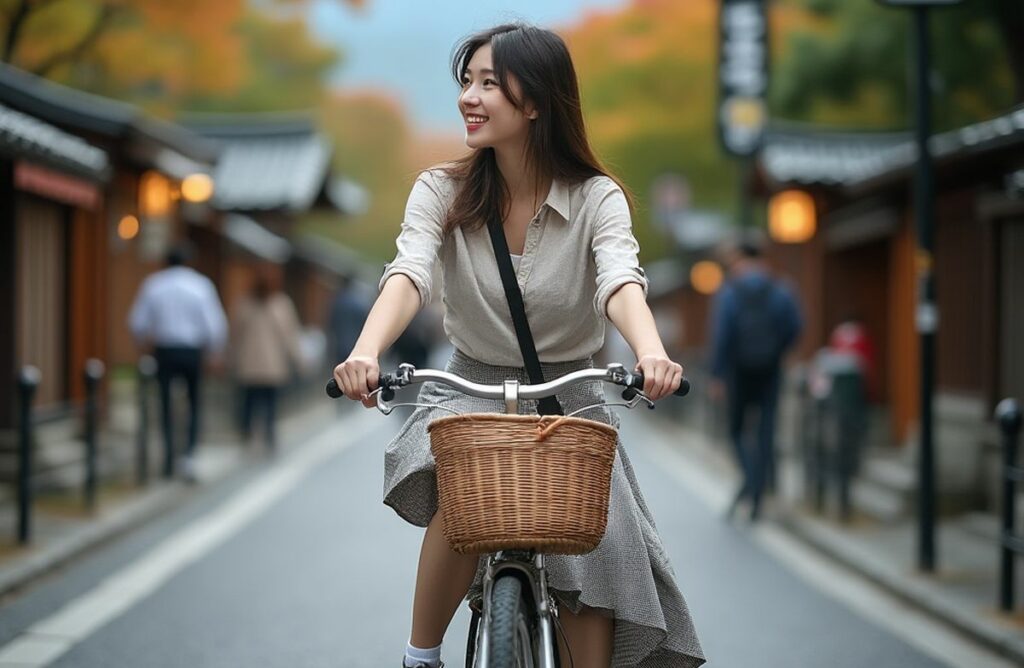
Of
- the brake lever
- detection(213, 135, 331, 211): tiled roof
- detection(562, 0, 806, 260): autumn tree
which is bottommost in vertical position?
the brake lever

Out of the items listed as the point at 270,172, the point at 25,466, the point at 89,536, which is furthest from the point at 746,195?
the point at 25,466

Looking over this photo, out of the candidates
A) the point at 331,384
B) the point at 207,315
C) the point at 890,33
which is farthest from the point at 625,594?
the point at 890,33

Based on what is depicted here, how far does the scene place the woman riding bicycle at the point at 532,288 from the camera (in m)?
3.67

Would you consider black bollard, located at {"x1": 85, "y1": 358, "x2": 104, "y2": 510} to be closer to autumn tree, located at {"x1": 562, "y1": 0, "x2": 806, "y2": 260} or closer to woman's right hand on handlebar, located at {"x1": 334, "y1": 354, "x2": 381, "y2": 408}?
woman's right hand on handlebar, located at {"x1": 334, "y1": 354, "x2": 381, "y2": 408}

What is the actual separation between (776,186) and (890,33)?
3.13 meters

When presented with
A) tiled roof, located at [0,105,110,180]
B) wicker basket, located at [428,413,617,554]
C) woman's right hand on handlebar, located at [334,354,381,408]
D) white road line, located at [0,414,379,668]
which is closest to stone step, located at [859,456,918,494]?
white road line, located at [0,414,379,668]

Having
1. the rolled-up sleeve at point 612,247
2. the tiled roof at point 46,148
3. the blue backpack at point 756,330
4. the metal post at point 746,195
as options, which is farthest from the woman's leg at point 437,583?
the metal post at point 746,195

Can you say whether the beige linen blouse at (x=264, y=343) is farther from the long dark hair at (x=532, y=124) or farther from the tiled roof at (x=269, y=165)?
the long dark hair at (x=532, y=124)

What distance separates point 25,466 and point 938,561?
18.1ft

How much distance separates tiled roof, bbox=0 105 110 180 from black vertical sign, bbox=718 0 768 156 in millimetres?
12449

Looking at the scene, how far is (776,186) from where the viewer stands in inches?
741

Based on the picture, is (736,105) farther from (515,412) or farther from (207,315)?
(515,412)

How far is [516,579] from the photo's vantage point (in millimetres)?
3479

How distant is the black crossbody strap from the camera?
363cm
